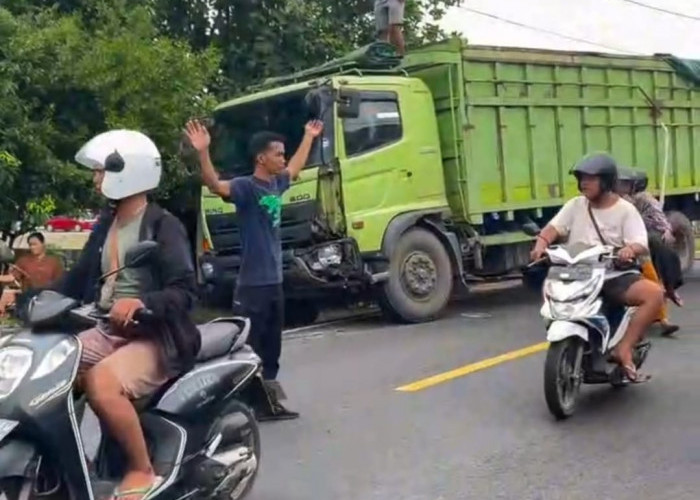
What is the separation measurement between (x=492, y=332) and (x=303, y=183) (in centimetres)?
238

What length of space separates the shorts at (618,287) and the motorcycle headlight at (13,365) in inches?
152

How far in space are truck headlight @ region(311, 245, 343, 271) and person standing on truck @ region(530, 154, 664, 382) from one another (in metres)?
4.13

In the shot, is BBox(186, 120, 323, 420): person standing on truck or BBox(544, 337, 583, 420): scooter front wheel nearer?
BBox(544, 337, 583, 420): scooter front wheel

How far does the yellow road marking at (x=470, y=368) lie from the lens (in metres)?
7.97

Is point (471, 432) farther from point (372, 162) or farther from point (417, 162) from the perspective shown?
point (417, 162)

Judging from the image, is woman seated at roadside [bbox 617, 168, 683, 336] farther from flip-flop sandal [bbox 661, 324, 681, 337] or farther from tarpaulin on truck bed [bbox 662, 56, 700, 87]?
tarpaulin on truck bed [bbox 662, 56, 700, 87]

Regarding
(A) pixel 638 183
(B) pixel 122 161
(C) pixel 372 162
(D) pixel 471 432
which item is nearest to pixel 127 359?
(B) pixel 122 161

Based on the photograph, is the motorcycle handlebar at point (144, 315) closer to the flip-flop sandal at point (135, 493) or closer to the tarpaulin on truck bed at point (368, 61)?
the flip-flop sandal at point (135, 493)

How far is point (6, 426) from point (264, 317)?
10.0 ft

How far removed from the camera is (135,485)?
4422 mm

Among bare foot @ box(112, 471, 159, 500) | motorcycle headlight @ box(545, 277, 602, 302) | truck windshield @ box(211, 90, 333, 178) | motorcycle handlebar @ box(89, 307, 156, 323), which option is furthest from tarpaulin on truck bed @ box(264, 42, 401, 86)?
bare foot @ box(112, 471, 159, 500)

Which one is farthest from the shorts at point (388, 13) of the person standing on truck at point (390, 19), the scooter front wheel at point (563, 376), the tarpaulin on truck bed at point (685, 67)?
the scooter front wheel at point (563, 376)

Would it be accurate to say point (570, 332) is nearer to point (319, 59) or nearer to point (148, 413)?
point (148, 413)

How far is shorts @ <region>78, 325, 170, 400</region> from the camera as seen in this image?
4.44m
